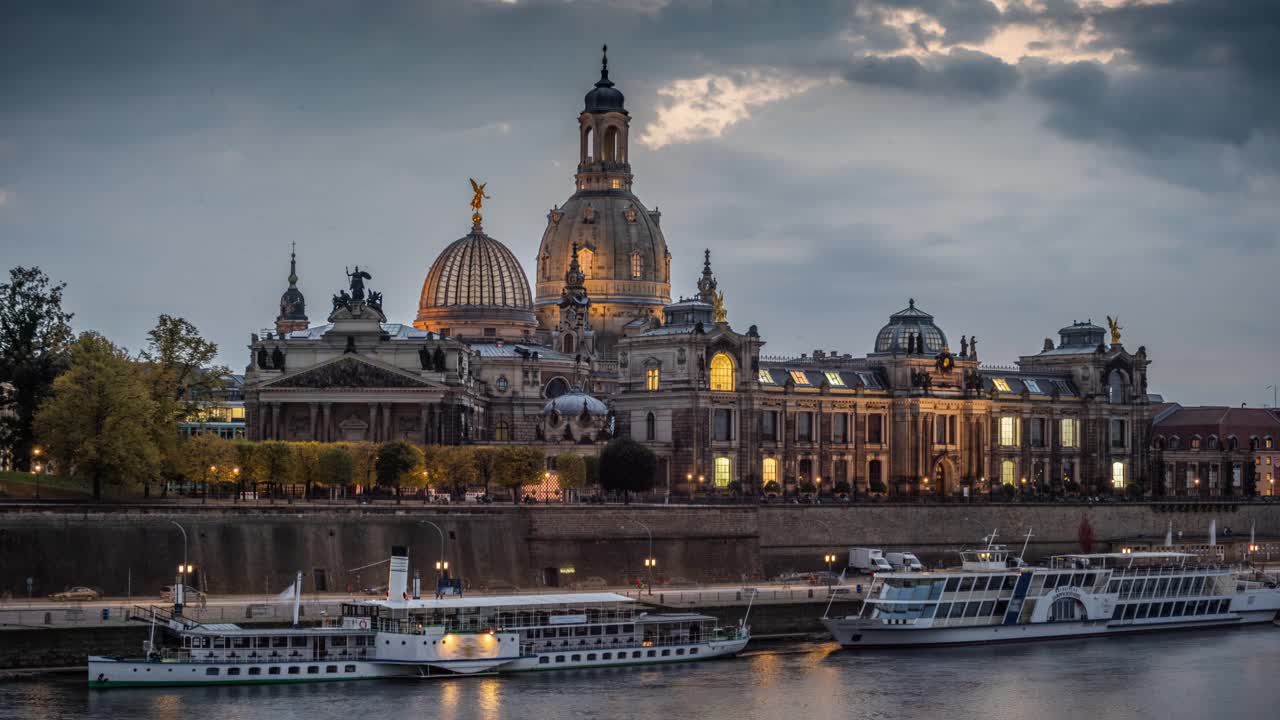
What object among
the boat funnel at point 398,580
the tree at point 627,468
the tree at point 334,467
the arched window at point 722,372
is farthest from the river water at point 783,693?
the arched window at point 722,372

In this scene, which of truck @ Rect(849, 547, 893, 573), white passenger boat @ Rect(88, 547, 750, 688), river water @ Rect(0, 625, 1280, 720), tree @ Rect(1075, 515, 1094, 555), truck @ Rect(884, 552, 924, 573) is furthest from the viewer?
tree @ Rect(1075, 515, 1094, 555)

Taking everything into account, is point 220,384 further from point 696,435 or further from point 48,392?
point 696,435

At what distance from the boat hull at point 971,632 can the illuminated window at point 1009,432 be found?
50.6 meters

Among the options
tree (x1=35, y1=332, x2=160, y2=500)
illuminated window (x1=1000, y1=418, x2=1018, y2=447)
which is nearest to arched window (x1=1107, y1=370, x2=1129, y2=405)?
illuminated window (x1=1000, y1=418, x2=1018, y2=447)

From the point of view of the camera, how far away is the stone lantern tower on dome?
178375 millimetres

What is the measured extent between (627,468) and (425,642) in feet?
140

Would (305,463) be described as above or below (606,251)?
below

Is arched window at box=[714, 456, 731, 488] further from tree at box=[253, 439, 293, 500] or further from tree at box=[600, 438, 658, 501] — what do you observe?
tree at box=[253, 439, 293, 500]

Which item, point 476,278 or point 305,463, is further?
point 476,278

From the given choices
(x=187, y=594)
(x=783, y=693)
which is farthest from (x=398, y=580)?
(x=783, y=693)

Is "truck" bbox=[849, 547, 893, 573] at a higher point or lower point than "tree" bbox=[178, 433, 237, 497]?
lower

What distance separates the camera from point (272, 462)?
357ft

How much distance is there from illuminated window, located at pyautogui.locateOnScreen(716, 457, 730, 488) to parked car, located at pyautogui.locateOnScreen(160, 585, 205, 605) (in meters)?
49.1

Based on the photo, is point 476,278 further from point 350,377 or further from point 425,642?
point 425,642
